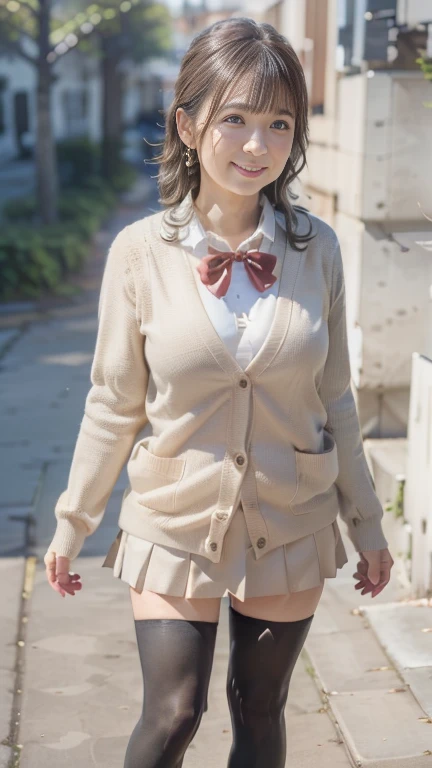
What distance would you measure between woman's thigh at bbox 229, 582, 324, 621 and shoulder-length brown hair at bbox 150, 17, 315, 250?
2.51 ft

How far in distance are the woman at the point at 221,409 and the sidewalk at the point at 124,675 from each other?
2.97 feet

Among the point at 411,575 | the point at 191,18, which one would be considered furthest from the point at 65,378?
the point at 191,18

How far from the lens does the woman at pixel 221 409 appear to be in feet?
7.34

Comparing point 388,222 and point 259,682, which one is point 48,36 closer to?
point 388,222

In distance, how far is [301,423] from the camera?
2.33 metres

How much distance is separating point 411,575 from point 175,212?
96.2 inches

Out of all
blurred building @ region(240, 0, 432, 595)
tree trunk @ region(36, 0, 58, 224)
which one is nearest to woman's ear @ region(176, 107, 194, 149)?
blurred building @ region(240, 0, 432, 595)

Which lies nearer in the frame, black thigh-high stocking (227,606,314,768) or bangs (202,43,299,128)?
bangs (202,43,299,128)

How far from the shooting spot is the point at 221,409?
228cm

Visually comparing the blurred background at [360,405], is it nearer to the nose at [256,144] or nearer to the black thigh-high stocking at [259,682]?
the nose at [256,144]

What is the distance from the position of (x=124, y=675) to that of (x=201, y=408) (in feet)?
5.96

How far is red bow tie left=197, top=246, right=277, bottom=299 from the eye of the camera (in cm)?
227

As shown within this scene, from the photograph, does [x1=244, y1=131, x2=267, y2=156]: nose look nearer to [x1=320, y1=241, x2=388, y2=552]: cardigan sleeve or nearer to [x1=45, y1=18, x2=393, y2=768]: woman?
[x1=45, y1=18, x2=393, y2=768]: woman

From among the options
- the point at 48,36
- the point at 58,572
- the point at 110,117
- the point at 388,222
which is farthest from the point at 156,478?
the point at 110,117
